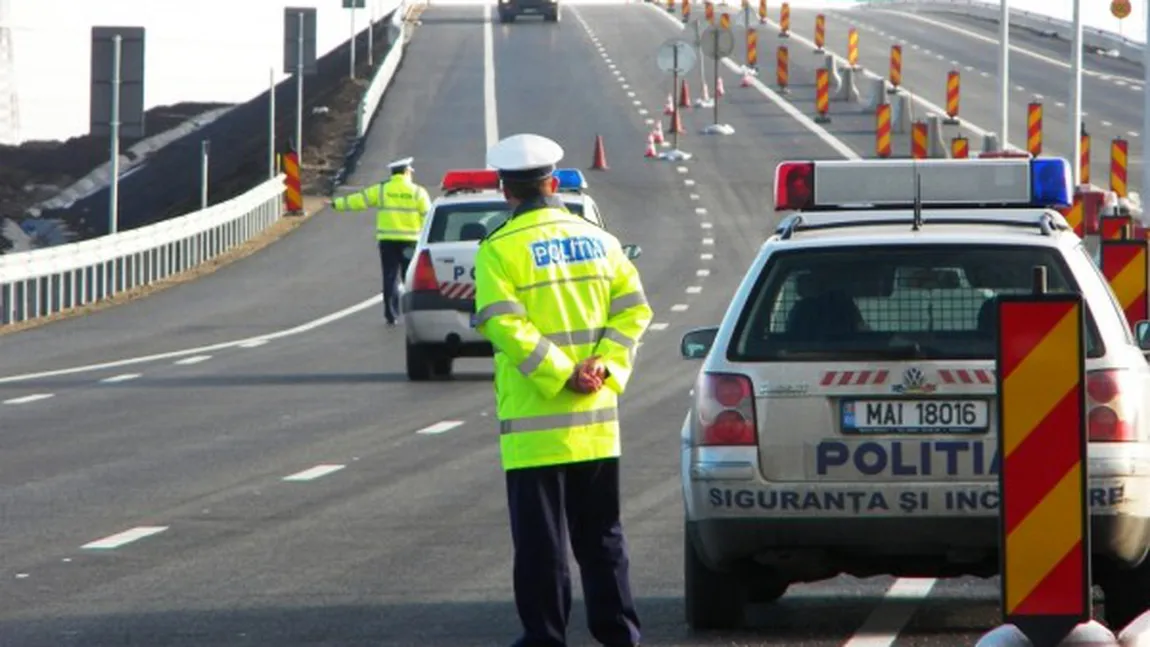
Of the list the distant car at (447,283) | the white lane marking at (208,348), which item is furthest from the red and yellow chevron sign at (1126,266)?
the white lane marking at (208,348)

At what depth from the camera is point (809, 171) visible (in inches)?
424

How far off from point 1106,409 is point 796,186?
1.98 m

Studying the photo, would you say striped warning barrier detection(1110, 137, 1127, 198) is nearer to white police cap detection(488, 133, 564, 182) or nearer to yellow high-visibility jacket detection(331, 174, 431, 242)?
yellow high-visibility jacket detection(331, 174, 431, 242)

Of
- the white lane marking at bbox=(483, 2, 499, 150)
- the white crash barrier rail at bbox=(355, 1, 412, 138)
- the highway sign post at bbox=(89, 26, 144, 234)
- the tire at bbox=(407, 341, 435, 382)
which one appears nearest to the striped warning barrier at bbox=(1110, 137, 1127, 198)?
the white lane marking at bbox=(483, 2, 499, 150)

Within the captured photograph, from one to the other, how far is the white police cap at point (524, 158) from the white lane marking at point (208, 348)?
14.8 meters

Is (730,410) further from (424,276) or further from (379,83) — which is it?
(379,83)

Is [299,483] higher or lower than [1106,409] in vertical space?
lower

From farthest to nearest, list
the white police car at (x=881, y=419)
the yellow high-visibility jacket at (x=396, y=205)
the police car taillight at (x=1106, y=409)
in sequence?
the yellow high-visibility jacket at (x=396, y=205) < the white police car at (x=881, y=419) < the police car taillight at (x=1106, y=409)

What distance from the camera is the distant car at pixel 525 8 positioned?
95.9 meters

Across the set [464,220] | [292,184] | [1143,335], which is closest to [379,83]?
[292,184]

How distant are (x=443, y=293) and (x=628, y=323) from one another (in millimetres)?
13685

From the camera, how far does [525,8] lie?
316 ft

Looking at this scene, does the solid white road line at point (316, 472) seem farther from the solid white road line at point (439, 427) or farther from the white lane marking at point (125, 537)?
the white lane marking at point (125, 537)

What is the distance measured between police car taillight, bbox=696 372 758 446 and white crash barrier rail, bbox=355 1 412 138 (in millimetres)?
49397
